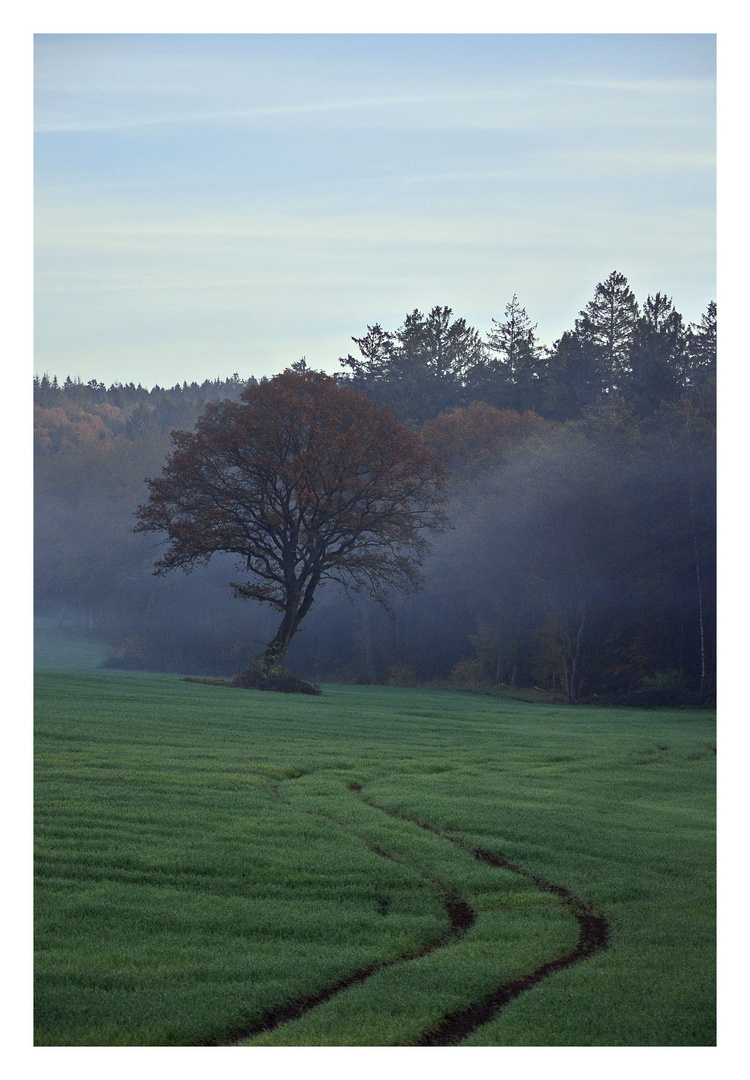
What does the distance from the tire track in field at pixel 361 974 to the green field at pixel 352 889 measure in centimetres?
1

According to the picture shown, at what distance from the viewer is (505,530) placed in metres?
30.1

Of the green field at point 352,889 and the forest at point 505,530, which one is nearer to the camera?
the green field at point 352,889

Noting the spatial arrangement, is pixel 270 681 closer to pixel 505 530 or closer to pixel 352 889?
pixel 505 530

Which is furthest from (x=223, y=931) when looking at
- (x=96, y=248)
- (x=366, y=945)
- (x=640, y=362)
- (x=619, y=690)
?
(x=640, y=362)

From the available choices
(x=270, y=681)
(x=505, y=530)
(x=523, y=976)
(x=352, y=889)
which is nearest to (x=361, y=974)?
(x=523, y=976)

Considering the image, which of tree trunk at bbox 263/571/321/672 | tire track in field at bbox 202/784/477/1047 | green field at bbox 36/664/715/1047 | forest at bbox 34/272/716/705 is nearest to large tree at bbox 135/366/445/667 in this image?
tree trunk at bbox 263/571/321/672

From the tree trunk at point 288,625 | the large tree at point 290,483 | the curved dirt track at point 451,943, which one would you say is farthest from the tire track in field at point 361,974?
the large tree at point 290,483

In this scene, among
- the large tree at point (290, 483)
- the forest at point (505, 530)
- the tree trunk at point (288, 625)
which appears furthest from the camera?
the forest at point (505, 530)

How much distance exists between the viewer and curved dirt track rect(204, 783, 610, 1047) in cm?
475

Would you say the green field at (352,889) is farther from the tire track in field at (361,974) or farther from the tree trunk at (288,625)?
the tree trunk at (288,625)

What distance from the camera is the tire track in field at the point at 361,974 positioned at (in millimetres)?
4719

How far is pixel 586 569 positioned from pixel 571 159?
61.8ft

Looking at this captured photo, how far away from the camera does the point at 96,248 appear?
10281mm

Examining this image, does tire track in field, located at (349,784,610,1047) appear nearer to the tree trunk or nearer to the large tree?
the tree trunk
